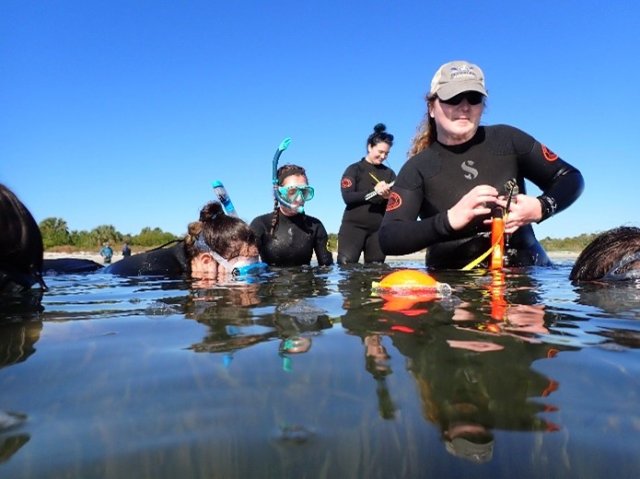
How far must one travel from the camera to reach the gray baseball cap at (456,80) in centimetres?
374

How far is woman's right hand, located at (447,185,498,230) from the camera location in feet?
11.0

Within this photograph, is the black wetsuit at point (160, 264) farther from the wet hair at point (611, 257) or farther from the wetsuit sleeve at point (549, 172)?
the wet hair at point (611, 257)

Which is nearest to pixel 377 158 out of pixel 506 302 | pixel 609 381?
pixel 506 302

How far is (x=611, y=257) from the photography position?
10.2 ft

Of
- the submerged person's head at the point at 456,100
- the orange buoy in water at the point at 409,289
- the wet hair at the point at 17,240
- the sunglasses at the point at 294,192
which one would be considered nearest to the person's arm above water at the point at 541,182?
the submerged person's head at the point at 456,100

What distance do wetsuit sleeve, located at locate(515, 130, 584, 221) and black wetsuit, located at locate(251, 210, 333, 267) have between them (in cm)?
283

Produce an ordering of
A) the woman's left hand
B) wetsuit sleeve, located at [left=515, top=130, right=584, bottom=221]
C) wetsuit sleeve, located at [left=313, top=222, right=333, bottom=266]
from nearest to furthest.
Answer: the woman's left hand → wetsuit sleeve, located at [left=515, top=130, right=584, bottom=221] → wetsuit sleeve, located at [left=313, top=222, right=333, bottom=266]

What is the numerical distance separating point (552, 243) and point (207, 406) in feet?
101

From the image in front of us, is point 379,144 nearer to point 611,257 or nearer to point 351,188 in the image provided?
point 351,188

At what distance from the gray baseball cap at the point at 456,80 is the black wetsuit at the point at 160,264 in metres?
2.58

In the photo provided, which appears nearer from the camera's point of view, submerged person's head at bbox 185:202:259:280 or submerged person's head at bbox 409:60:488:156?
submerged person's head at bbox 409:60:488:156

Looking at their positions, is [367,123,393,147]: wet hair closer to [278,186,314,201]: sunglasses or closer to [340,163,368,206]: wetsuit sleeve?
[340,163,368,206]: wetsuit sleeve

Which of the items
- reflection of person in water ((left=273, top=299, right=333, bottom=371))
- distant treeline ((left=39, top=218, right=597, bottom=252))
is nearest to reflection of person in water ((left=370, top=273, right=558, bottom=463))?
reflection of person in water ((left=273, top=299, right=333, bottom=371))

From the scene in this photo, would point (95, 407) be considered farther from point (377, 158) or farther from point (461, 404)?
point (377, 158)
